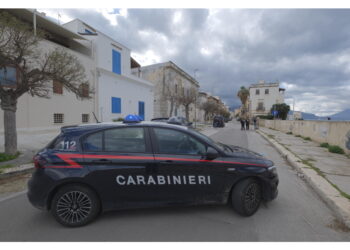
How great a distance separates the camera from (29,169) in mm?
4996

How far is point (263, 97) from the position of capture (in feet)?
184

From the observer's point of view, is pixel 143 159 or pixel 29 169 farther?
pixel 29 169

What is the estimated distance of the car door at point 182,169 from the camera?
2.71 m

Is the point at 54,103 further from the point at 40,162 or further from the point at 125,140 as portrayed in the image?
the point at 125,140

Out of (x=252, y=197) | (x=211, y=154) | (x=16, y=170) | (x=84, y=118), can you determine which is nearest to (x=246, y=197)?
(x=252, y=197)

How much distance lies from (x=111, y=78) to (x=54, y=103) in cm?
670

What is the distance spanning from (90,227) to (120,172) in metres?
0.92

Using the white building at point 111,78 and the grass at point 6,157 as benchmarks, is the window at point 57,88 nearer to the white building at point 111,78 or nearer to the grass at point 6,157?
the white building at point 111,78

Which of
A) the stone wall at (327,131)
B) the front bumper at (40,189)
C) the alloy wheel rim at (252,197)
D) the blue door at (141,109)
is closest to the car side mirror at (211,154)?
the alloy wheel rim at (252,197)

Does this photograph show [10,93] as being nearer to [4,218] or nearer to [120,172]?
[4,218]

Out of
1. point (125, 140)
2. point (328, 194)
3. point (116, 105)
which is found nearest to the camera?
point (125, 140)

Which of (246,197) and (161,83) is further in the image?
(161,83)

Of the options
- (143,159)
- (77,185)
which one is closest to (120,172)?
(143,159)

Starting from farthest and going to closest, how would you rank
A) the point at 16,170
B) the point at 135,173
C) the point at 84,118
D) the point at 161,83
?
the point at 161,83 → the point at 84,118 → the point at 16,170 → the point at 135,173
